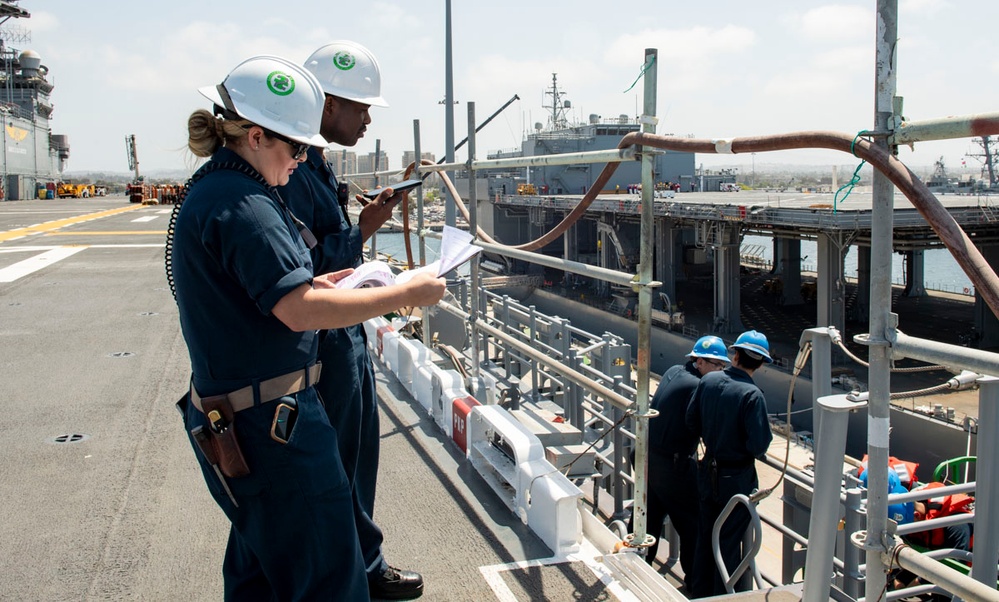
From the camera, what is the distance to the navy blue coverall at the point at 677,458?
4516mm

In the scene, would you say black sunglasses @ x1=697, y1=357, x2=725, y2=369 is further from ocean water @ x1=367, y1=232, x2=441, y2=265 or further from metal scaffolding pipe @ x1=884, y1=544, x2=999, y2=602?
metal scaffolding pipe @ x1=884, y1=544, x2=999, y2=602

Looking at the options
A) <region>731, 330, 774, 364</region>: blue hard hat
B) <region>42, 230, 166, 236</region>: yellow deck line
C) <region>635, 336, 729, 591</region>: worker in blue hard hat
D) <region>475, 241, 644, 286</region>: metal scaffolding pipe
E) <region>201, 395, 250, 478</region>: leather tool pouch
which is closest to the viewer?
<region>201, 395, 250, 478</region>: leather tool pouch

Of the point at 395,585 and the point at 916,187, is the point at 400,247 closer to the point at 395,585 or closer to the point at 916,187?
the point at 395,585

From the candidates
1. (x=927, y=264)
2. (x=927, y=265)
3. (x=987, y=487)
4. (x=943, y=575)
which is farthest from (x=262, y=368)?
(x=927, y=264)

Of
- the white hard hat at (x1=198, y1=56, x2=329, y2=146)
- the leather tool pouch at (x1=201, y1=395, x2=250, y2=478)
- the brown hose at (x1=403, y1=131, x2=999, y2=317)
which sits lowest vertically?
the leather tool pouch at (x1=201, y1=395, x2=250, y2=478)

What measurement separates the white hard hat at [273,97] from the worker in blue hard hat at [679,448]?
299cm

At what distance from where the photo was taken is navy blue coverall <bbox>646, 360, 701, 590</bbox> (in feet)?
14.8

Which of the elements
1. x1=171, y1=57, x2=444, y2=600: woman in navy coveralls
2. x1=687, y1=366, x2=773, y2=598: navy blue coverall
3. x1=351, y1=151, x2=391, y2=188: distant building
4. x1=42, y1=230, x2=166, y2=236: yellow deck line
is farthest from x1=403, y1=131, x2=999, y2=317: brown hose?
x1=42, y1=230, x2=166, y2=236: yellow deck line

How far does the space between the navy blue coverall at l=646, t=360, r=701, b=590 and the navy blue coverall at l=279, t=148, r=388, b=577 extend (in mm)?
2062

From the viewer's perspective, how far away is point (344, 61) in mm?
2961

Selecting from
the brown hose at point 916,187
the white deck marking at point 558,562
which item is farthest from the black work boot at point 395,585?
the brown hose at point 916,187

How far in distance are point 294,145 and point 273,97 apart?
0.13 m

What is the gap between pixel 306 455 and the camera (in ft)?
6.68

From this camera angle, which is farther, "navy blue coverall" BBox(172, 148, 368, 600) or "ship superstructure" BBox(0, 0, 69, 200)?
"ship superstructure" BBox(0, 0, 69, 200)
